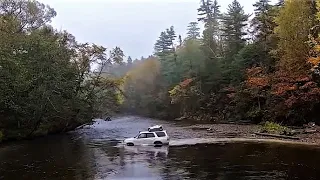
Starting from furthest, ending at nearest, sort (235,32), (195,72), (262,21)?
(195,72)
(235,32)
(262,21)

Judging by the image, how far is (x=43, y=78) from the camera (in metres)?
39.0

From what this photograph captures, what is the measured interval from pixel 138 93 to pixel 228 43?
3714cm

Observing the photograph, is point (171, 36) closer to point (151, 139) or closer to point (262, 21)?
point (262, 21)

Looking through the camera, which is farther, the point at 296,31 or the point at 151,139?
the point at 296,31

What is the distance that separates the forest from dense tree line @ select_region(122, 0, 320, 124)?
0.38 feet

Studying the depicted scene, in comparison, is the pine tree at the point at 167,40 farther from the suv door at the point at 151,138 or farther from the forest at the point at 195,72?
the suv door at the point at 151,138

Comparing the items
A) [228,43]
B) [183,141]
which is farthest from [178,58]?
[183,141]

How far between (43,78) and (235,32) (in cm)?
3495

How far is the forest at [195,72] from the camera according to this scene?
125 feet

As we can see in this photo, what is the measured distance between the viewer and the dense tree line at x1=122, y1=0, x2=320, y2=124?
1582 inches

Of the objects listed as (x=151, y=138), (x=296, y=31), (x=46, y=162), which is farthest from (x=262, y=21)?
(x=46, y=162)

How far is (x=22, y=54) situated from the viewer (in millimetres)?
38031

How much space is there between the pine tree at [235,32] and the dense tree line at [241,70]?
16 cm

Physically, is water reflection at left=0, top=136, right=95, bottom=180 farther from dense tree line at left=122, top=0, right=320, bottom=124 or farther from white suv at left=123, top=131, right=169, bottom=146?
dense tree line at left=122, top=0, right=320, bottom=124
